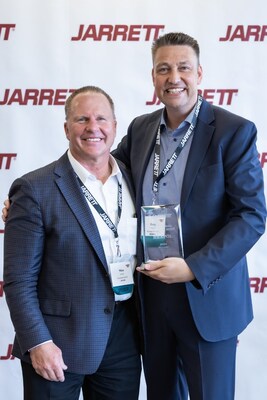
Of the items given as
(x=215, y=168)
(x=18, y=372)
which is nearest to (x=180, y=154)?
(x=215, y=168)

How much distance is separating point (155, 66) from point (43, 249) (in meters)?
0.78

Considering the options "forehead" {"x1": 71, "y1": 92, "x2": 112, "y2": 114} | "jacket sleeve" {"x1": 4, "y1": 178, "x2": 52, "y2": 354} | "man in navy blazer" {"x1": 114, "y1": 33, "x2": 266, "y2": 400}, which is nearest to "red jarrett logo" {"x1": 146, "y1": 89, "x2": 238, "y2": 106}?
"man in navy blazer" {"x1": 114, "y1": 33, "x2": 266, "y2": 400}

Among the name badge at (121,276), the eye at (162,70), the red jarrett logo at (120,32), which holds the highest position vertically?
the red jarrett logo at (120,32)

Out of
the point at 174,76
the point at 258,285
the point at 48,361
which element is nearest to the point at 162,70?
the point at 174,76

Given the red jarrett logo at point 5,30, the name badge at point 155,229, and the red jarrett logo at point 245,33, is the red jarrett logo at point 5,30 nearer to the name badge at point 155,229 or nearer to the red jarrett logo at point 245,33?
the red jarrett logo at point 245,33

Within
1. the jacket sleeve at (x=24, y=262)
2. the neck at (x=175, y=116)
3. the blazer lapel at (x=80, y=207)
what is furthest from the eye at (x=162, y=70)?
the jacket sleeve at (x=24, y=262)

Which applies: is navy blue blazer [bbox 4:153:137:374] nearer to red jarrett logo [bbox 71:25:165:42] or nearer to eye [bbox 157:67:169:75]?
eye [bbox 157:67:169:75]

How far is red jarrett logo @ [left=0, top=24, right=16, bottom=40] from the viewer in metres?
2.94

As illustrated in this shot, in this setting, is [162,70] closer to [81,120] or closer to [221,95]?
[81,120]

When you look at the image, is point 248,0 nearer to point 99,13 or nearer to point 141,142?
point 99,13

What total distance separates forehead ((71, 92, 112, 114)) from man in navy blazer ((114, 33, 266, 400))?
238 mm

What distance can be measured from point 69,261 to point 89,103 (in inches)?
21.0

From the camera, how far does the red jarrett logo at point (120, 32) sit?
2.93 m

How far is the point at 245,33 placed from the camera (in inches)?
115
